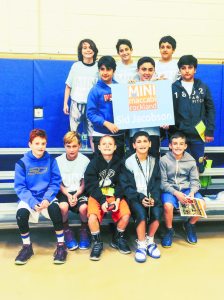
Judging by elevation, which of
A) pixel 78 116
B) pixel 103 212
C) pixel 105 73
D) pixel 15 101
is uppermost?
pixel 105 73

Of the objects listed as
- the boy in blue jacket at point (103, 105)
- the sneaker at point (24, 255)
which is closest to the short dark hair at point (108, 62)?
the boy in blue jacket at point (103, 105)

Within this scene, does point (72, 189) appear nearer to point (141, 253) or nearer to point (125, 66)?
point (141, 253)

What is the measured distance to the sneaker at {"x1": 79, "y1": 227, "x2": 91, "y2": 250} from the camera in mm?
3064

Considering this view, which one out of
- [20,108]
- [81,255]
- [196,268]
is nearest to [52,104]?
[20,108]

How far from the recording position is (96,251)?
9.44 ft

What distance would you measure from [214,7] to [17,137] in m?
3.31

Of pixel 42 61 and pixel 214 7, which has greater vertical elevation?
pixel 214 7

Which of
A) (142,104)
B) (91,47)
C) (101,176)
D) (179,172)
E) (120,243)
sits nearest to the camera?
(120,243)

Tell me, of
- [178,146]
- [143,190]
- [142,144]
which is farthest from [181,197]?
[142,144]

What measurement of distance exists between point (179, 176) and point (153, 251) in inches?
28.8

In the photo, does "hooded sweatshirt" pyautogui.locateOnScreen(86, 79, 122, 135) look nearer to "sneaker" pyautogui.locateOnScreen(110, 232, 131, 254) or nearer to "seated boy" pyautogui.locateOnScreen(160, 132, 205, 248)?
"seated boy" pyautogui.locateOnScreen(160, 132, 205, 248)

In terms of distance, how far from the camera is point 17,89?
4141mm

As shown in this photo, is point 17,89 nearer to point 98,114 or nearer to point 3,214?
point 98,114

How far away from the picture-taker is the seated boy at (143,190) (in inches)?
116
